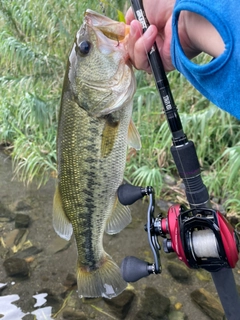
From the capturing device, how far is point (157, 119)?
438cm

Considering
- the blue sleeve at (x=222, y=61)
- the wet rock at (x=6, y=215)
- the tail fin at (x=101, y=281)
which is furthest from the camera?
the wet rock at (x=6, y=215)

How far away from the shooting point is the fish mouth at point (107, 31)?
4.88 ft

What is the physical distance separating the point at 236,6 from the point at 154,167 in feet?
11.3

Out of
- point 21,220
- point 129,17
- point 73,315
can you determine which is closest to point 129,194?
point 129,17

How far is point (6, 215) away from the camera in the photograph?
4191 millimetres

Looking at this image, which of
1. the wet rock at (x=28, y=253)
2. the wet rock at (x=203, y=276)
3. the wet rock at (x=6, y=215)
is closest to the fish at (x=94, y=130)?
the wet rock at (x=203, y=276)

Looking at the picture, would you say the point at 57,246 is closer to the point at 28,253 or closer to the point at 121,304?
the point at 28,253

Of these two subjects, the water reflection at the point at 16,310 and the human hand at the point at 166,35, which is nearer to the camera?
the human hand at the point at 166,35

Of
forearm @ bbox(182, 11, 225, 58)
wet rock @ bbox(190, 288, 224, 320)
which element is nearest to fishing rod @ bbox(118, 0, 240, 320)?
forearm @ bbox(182, 11, 225, 58)

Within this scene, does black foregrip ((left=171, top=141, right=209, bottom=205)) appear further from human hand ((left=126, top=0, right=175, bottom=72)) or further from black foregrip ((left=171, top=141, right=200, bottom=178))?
human hand ((left=126, top=0, right=175, bottom=72))

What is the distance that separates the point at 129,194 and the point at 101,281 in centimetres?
68

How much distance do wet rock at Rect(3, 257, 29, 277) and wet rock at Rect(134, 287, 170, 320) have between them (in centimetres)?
116

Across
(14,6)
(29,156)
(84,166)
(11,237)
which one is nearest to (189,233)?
(84,166)

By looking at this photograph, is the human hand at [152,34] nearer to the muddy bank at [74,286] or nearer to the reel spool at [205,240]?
the reel spool at [205,240]
